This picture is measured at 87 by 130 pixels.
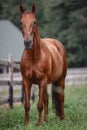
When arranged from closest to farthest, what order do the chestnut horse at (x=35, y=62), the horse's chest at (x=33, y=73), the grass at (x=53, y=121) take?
the grass at (x=53, y=121)
the chestnut horse at (x=35, y=62)
the horse's chest at (x=33, y=73)

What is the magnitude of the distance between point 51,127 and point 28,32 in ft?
6.12

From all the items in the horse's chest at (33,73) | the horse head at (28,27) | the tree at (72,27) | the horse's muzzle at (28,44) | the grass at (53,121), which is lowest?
the tree at (72,27)

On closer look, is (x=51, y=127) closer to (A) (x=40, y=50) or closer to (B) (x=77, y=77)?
(A) (x=40, y=50)

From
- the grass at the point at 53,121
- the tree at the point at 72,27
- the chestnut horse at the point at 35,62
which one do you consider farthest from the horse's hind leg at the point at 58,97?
the tree at the point at 72,27

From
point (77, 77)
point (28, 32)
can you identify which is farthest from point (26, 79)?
point (77, 77)

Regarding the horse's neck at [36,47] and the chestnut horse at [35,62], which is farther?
the horse's neck at [36,47]

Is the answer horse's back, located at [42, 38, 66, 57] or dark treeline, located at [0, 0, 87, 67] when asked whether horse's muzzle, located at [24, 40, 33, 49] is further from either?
dark treeline, located at [0, 0, 87, 67]

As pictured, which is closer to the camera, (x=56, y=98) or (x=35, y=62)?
(x=35, y=62)

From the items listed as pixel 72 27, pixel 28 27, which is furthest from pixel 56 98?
pixel 72 27

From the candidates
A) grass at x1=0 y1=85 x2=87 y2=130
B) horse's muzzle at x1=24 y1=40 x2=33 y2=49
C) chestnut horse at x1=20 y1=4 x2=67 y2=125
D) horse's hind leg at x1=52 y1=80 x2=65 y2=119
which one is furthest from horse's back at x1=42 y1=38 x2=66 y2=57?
horse's muzzle at x1=24 y1=40 x2=33 y2=49

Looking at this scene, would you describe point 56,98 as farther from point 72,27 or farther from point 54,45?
point 72,27

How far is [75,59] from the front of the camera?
179 ft

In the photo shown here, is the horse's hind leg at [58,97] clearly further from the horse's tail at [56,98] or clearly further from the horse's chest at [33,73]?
the horse's chest at [33,73]

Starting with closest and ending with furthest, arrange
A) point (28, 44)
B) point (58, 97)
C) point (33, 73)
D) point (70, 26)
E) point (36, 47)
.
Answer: point (28, 44) < point (33, 73) < point (36, 47) < point (58, 97) < point (70, 26)
